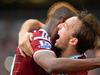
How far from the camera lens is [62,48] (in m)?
2.12

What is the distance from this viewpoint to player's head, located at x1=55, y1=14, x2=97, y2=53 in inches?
82.4

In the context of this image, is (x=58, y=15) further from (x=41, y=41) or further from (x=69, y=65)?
(x=69, y=65)

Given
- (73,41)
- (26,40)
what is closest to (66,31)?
(73,41)

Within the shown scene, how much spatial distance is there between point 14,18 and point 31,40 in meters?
4.72

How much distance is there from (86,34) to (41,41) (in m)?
0.23

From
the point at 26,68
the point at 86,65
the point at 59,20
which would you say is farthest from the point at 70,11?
the point at 86,65

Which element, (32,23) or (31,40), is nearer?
(31,40)

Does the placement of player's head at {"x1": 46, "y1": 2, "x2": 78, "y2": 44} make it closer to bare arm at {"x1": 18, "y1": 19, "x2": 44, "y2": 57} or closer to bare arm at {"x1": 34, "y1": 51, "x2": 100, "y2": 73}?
bare arm at {"x1": 18, "y1": 19, "x2": 44, "y2": 57}

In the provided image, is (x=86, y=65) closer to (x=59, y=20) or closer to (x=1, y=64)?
(x=59, y=20)

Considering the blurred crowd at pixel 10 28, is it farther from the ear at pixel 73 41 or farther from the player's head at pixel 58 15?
the ear at pixel 73 41

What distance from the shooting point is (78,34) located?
2.10 m

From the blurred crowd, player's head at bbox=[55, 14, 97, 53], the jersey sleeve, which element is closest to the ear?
player's head at bbox=[55, 14, 97, 53]

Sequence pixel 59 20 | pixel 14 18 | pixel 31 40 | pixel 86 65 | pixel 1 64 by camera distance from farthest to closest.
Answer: pixel 14 18 < pixel 1 64 < pixel 59 20 < pixel 31 40 < pixel 86 65

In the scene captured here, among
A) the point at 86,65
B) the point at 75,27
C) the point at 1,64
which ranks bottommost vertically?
the point at 1,64
